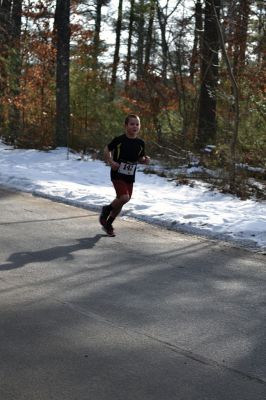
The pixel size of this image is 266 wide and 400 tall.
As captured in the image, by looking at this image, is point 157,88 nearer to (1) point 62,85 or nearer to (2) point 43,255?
(1) point 62,85

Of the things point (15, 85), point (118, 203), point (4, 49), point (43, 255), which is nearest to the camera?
point (43, 255)

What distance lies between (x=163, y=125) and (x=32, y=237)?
11779 mm

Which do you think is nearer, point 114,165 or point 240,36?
point 114,165

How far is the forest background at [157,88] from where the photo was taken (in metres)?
14.1

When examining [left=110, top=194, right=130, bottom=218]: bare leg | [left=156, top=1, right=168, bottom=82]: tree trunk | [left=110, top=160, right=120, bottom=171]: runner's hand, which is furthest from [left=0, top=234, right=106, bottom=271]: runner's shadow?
[left=156, top=1, right=168, bottom=82]: tree trunk

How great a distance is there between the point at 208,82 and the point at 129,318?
1367 centimetres

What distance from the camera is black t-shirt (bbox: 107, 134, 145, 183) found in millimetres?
8203

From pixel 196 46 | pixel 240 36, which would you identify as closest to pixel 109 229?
pixel 240 36

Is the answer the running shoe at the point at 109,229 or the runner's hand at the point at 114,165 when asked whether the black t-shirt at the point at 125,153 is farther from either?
the running shoe at the point at 109,229

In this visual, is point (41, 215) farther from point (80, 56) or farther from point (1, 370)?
point (80, 56)

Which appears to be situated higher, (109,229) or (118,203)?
(118,203)

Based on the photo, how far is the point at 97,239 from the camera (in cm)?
796

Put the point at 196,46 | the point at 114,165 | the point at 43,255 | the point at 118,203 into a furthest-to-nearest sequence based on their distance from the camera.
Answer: the point at 196,46
the point at 118,203
the point at 114,165
the point at 43,255

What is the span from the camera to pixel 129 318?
4926 millimetres
